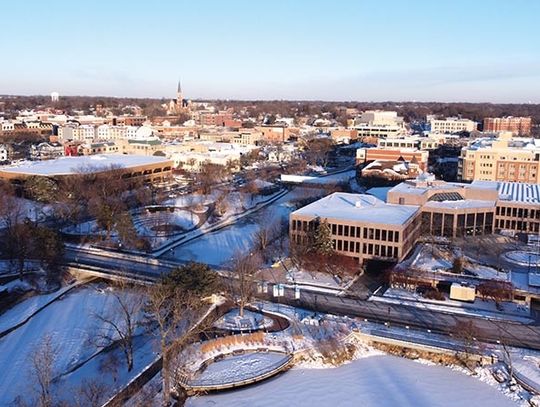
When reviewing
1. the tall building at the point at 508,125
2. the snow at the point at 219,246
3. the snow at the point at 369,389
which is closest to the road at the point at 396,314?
the snow at the point at 369,389

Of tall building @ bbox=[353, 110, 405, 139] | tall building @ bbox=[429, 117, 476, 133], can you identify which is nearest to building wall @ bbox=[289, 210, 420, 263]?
tall building @ bbox=[353, 110, 405, 139]

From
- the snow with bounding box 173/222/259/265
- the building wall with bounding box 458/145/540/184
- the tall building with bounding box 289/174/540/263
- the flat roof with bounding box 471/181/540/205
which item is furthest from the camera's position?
the building wall with bounding box 458/145/540/184

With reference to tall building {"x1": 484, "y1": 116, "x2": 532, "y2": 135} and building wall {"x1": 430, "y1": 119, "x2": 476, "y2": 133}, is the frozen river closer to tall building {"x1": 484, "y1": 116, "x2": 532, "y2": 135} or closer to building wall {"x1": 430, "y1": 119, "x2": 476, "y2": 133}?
building wall {"x1": 430, "y1": 119, "x2": 476, "y2": 133}

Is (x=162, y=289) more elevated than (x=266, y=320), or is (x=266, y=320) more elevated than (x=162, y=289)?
(x=162, y=289)

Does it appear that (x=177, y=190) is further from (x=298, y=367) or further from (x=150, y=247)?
(x=298, y=367)

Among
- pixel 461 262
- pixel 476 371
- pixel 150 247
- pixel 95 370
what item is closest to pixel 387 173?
pixel 461 262

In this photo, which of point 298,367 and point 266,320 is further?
point 266,320

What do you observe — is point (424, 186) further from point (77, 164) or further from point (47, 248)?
point (77, 164)

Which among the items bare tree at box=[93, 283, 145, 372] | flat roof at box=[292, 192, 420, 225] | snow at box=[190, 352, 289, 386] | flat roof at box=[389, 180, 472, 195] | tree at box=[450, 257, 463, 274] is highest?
flat roof at box=[389, 180, 472, 195]
